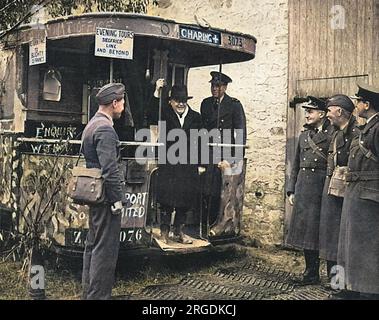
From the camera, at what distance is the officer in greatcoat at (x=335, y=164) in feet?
13.3

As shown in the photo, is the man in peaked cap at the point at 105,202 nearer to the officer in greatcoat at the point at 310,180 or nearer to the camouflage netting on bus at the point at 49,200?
the camouflage netting on bus at the point at 49,200

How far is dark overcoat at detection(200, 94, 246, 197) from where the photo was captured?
15.1 feet

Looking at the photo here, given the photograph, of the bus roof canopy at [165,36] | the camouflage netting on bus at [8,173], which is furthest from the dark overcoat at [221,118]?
the camouflage netting on bus at [8,173]

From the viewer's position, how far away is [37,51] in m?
4.31

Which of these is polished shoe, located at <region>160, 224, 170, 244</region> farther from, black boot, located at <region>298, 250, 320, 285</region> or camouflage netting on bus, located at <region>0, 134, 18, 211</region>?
camouflage netting on bus, located at <region>0, 134, 18, 211</region>

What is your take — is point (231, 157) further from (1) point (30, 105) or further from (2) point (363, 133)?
(1) point (30, 105)

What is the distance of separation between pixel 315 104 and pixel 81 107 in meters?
2.05

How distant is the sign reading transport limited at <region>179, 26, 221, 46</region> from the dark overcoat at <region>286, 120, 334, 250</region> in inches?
41.4

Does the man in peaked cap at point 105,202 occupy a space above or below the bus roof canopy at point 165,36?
below

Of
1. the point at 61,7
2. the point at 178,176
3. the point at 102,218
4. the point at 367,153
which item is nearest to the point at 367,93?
the point at 367,153

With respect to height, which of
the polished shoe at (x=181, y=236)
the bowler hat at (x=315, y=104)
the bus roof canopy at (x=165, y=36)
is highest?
the bus roof canopy at (x=165, y=36)

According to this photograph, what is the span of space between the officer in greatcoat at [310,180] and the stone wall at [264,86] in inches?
5.8

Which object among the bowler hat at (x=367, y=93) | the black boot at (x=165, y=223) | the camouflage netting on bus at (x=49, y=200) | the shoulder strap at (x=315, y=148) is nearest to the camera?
the bowler hat at (x=367, y=93)

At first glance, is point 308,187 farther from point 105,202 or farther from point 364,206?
point 105,202
